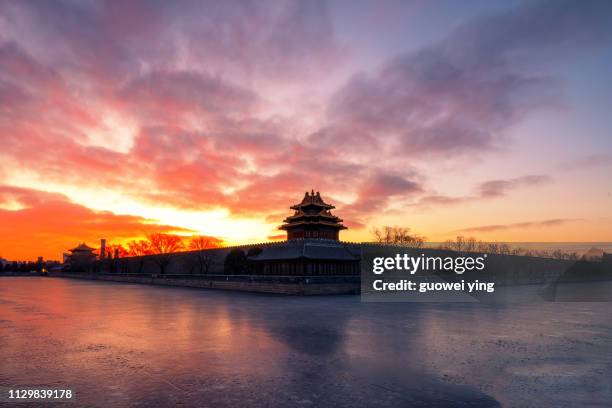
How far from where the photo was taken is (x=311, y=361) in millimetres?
9664

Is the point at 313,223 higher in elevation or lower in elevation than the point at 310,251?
higher

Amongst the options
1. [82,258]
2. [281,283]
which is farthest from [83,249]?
[281,283]

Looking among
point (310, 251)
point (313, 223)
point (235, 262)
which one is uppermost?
point (313, 223)

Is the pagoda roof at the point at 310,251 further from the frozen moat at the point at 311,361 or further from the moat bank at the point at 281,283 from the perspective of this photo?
the frozen moat at the point at 311,361

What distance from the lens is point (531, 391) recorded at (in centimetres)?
750

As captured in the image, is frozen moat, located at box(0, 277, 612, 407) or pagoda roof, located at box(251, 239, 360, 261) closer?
frozen moat, located at box(0, 277, 612, 407)

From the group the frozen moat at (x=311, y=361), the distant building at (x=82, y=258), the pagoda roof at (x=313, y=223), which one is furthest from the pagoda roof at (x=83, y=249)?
the frozen moat at (x=311, y=361)

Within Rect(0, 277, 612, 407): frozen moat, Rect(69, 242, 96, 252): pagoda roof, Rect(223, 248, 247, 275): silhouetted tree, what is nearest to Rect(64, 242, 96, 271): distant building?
Rect(69, 242, 96, 252): pagoda roof

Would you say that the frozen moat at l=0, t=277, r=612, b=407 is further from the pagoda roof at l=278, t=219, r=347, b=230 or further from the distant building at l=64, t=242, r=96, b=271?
the distant building at l=64, t=242, r=96, b=271

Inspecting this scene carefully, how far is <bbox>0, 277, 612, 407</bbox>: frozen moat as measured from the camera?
714cm

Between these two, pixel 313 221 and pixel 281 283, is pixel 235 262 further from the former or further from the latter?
pixel 281 283

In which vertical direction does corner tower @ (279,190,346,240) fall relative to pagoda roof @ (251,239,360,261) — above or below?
above

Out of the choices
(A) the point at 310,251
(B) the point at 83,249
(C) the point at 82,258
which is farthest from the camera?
(B) the point at 83,249

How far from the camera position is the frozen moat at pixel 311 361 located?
7.14m
